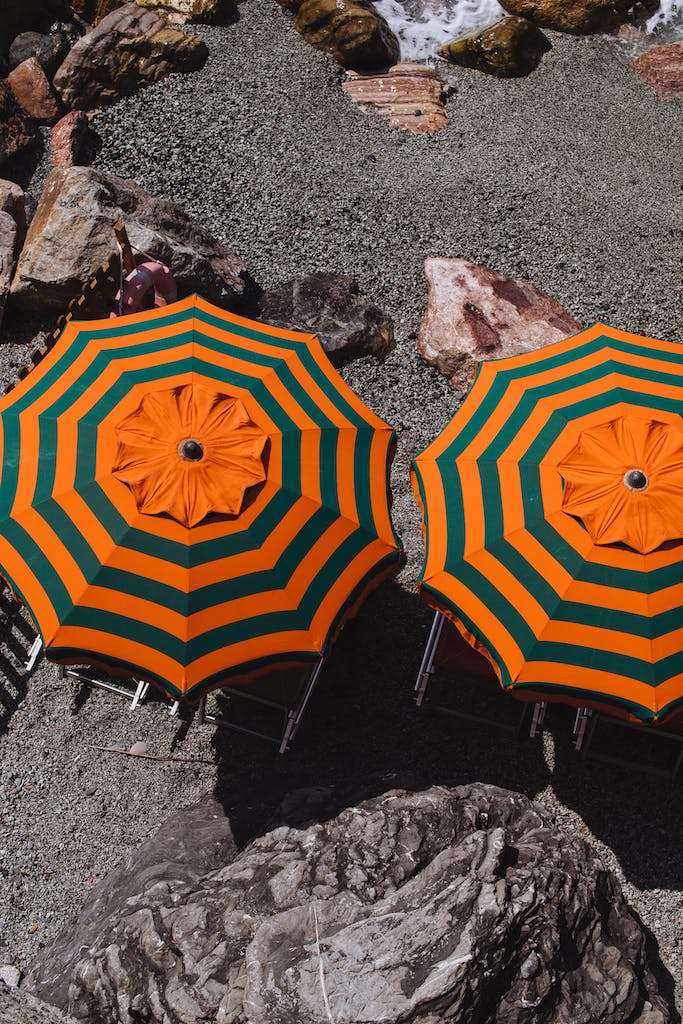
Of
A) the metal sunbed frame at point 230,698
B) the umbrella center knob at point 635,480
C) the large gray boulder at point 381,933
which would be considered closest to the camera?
the large gray boulder at point 381,933

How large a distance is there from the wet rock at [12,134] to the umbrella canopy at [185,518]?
6069 mm

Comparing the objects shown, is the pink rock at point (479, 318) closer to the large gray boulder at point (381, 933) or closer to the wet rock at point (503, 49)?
the wet rock at point (503, 49)

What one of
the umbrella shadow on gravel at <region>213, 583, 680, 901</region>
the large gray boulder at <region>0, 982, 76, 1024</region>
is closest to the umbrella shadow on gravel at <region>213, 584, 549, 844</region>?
the umbrella shadow on gravel at <region>213, 583, 680, 901</region>

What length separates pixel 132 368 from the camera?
6918 millimetres

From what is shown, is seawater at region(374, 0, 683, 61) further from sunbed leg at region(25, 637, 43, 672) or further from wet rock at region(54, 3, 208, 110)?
sunbed leg at region(25, 637, 43, 672)

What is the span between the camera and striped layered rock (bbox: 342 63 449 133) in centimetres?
1217

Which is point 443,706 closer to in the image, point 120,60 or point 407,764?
point 407,764

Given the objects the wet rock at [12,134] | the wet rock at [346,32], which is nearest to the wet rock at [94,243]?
the wet rock at [12,134]

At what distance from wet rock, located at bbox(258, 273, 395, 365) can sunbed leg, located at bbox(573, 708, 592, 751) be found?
4703 mm

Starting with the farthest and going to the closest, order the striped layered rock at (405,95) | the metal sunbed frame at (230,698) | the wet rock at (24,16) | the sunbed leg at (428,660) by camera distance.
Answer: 1. the wet rock at (24,16)
2. the striped layered rock at (405,95)
3. the sunbed leg at (428,660)
4. the metal sunbed frame at (230,698)

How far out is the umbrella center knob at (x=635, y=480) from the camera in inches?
239

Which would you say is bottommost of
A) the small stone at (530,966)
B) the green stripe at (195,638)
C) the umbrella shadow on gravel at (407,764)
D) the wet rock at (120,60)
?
the umbrella shadow on gravel at (407,764)

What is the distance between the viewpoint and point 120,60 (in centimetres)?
1183

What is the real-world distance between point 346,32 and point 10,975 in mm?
12409
